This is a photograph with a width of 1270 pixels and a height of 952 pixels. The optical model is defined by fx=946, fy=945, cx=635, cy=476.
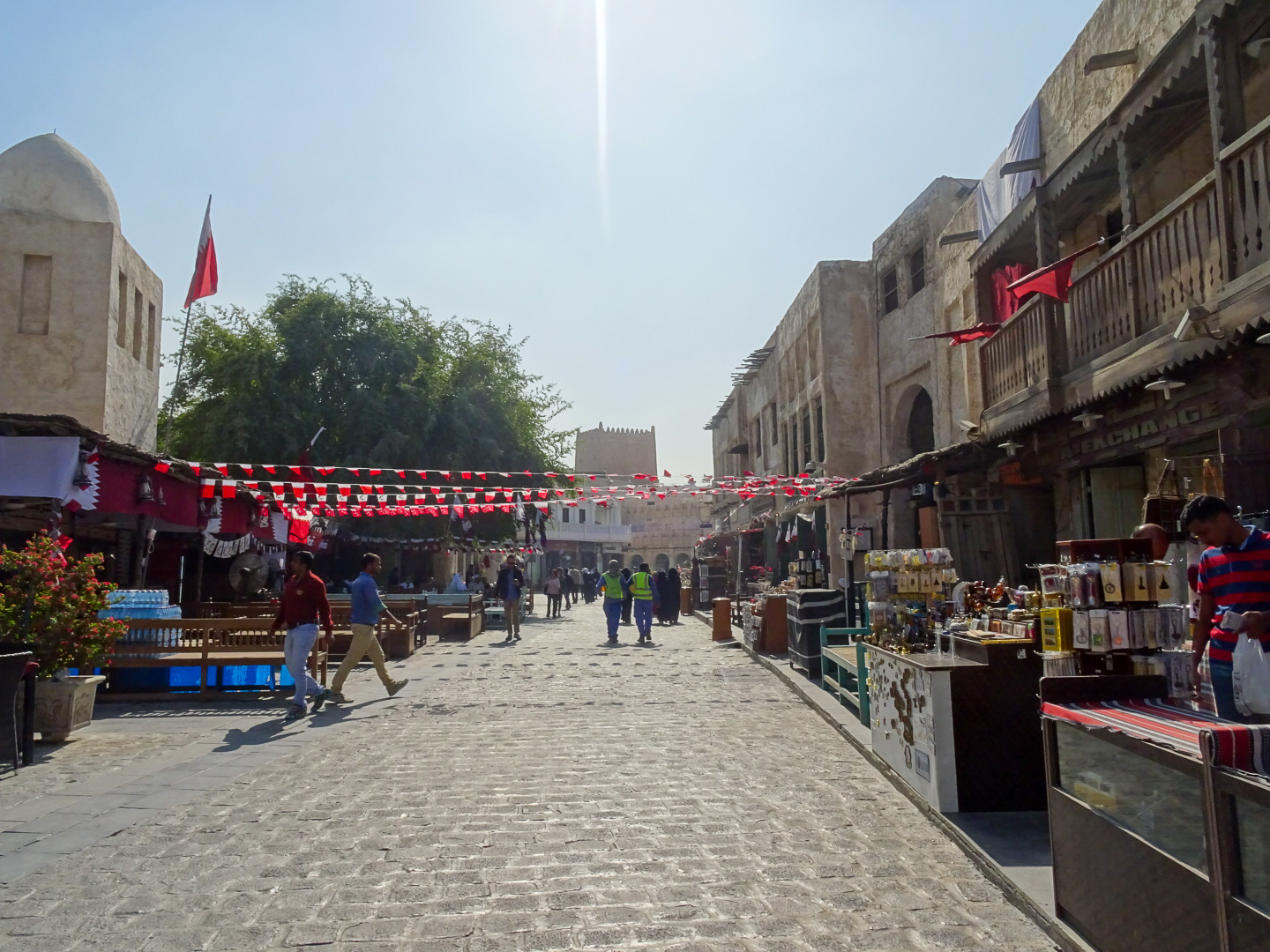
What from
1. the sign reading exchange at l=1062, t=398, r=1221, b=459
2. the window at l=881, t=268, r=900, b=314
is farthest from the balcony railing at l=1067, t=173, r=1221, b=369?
the window at l=881, t=268, r=900, b=314

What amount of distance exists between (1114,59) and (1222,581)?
7.41 metres

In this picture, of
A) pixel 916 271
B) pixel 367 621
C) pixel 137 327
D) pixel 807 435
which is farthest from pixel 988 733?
pixel 807 435

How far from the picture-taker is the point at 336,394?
2708 centimetres

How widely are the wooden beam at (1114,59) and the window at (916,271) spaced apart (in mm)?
9237

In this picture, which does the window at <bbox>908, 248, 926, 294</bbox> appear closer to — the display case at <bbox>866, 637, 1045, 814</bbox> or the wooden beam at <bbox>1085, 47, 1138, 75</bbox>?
the wooden beam at <bbox>1085, 47, 1138, 75</bbox>

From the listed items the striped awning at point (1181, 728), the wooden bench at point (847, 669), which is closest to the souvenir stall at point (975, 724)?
the wooden bench at point (847, 669)

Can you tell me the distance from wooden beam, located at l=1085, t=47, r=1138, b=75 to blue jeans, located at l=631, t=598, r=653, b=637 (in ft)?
42.9

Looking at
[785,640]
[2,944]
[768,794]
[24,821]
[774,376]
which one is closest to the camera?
[2,944]

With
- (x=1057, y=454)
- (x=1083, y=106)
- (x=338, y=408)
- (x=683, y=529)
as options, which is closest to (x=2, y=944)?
(x=1057, y=454)

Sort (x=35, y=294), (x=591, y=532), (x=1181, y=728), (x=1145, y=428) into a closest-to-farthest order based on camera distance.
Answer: (x=1181, y=728) < (x=1145, y=428) < (x=35, y=294) < (x=591, y=532)

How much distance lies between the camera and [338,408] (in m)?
26.9

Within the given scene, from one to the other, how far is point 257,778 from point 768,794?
3.56 metres

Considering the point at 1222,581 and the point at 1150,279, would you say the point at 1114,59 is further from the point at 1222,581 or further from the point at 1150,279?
the point at 1222,581

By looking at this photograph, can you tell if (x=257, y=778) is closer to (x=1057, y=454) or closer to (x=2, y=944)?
(x=2, y=944)
